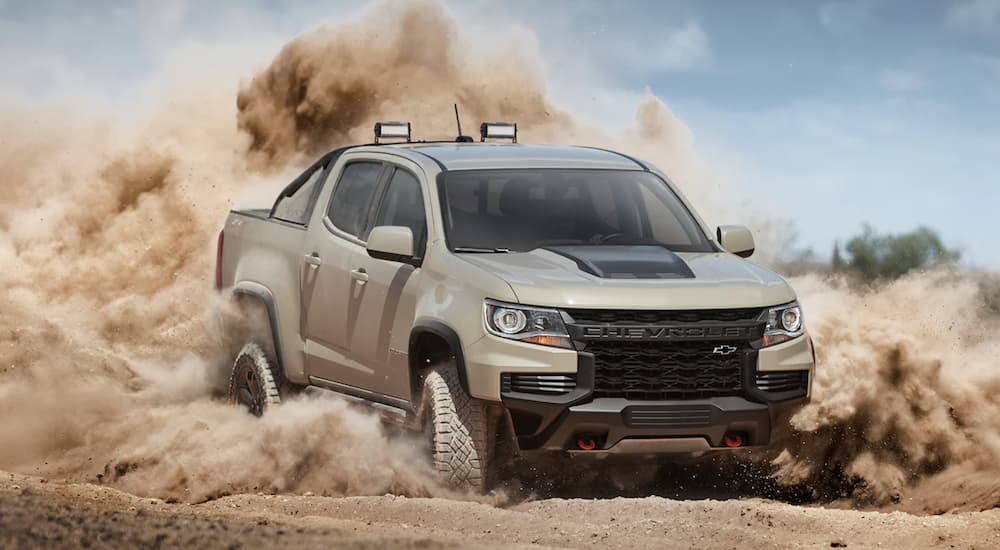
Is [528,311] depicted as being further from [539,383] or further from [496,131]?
[496,131]

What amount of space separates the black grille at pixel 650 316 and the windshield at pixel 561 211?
944 mm

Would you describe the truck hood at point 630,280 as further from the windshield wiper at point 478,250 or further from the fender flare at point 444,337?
the fender flare at point 444,337

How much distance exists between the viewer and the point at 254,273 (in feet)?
37.6

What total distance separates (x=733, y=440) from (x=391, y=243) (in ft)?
6.51

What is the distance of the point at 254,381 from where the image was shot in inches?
443

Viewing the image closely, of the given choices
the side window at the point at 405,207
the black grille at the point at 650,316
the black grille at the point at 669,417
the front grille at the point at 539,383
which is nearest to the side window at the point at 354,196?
the side window at the point at 405,207

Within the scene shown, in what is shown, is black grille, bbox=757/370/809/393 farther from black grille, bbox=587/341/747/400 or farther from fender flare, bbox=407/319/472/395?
fender flare, bbox=407/319/472/395

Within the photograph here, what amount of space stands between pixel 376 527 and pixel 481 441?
2.98ft

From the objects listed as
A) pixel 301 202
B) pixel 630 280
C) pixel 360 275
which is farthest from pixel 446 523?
pixel 301 202

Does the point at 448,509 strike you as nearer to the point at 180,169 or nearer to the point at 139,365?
the point at 139,365

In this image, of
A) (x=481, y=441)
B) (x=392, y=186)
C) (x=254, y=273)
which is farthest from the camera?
(x=254, y=273)

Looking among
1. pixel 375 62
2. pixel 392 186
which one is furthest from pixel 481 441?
pixel 375 62

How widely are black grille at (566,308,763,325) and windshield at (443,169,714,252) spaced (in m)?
0.94

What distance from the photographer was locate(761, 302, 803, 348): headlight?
29.7 feet
